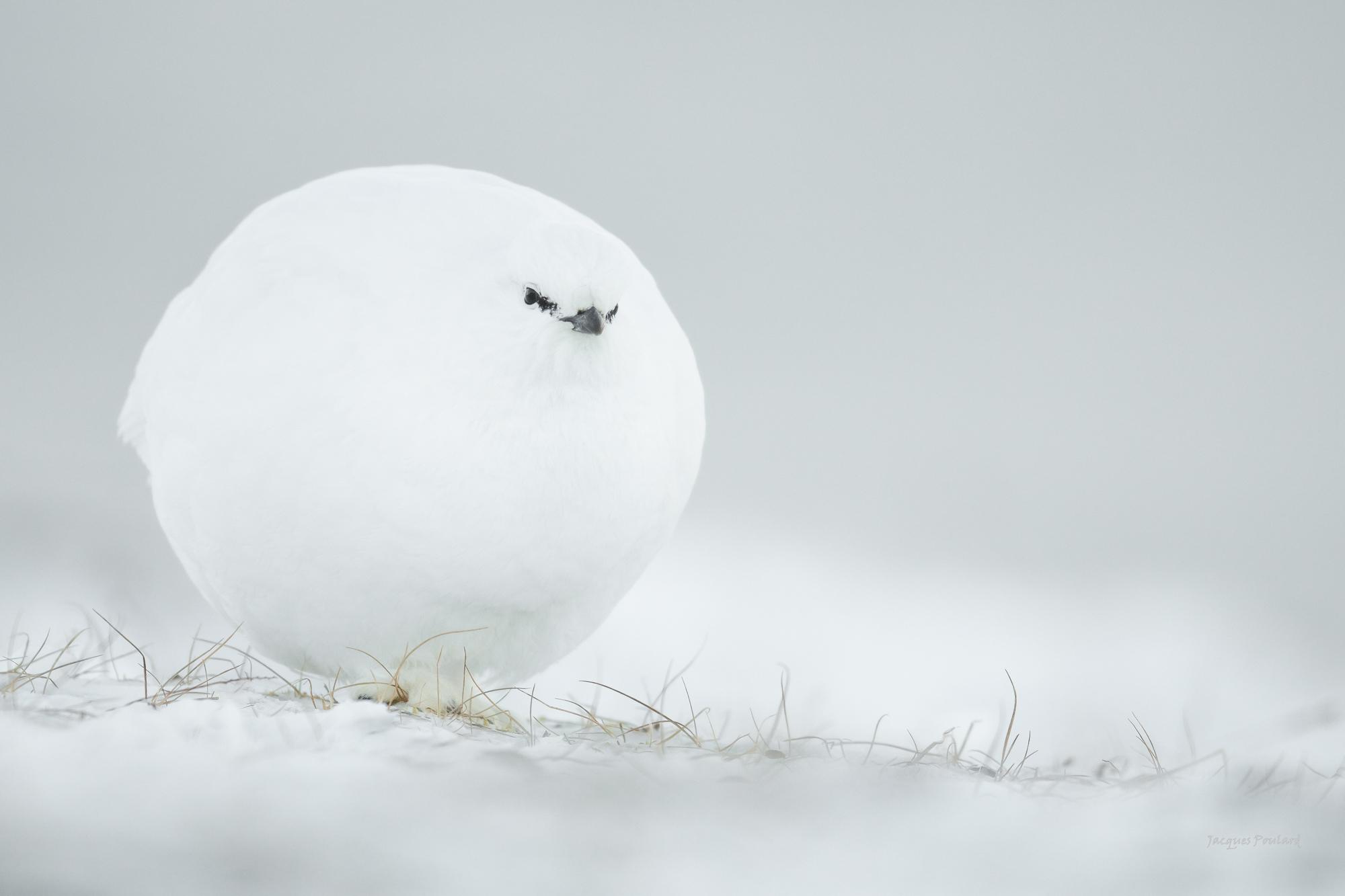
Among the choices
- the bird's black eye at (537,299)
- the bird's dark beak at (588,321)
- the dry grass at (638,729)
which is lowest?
the dry grass at (638,729)

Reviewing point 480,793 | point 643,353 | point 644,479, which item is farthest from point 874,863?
point 643,353

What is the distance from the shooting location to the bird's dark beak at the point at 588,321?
3.03m

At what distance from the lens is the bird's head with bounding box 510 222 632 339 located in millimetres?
3021

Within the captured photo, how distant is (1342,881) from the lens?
2520 mm

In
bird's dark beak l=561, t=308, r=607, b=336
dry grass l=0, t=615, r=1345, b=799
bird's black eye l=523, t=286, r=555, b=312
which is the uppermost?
bird's black eye l=523, t=286, r=555, b=312

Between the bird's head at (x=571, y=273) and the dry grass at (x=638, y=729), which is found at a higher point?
the bird's head at (x=571, y=273)

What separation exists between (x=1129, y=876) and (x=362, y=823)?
5.11ft

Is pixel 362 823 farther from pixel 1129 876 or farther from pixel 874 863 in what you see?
pixel 1129 876

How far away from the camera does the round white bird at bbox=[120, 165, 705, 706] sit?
10.3 ft

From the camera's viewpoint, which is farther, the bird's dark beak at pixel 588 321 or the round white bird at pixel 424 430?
the round white bird at pixel 424 430

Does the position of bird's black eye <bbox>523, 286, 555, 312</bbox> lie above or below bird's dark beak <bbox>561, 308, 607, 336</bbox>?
above

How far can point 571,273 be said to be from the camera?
3.01 m

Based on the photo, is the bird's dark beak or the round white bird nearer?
the bird's dark beak

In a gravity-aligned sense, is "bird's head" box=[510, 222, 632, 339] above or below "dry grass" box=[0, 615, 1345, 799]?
above
